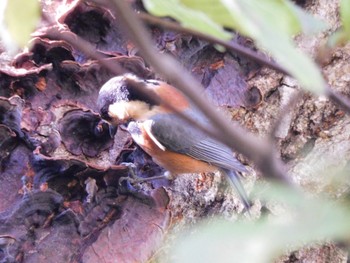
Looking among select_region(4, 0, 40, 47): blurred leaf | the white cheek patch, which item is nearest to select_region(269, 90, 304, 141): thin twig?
select_region(4, 0, 40, 47): blurred leaf

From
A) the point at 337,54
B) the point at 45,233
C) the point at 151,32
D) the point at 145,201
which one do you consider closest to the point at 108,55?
the point at 151,32

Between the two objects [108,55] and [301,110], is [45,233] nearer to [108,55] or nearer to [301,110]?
[108,55]

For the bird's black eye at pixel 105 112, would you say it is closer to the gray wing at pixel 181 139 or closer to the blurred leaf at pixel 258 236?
the gray wing at pixel 181 139

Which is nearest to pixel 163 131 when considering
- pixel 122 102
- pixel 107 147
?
pixel 122 102

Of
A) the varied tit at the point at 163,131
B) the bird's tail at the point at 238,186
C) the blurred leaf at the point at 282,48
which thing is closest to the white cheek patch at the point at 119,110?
the varied tit at the point at 163,131

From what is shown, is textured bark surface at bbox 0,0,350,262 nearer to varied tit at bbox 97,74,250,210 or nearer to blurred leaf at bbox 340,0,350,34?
varied tit at bbox 97,74,250,210
